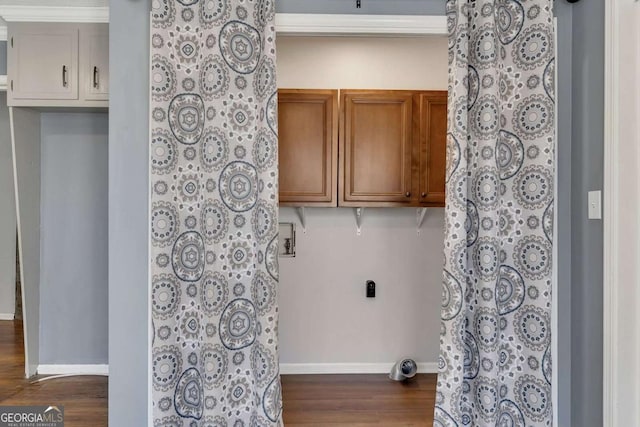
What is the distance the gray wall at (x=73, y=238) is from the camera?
2975 mm

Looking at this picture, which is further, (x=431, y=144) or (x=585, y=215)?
(x=431, y=144)

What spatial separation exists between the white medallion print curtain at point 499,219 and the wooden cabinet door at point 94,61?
2.28m

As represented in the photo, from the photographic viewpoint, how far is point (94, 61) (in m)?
2.69

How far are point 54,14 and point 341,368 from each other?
10.6ft

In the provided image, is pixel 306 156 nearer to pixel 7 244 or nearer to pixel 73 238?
pixel 73 238

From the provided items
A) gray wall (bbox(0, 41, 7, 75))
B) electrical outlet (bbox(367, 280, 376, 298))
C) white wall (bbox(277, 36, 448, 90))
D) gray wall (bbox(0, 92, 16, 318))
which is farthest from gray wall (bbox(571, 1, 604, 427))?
gray wall (bbox(0, 92, 16, 318))

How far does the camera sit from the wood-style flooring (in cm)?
235

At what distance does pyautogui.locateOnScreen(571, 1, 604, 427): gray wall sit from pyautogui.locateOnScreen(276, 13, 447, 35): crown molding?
0.67m

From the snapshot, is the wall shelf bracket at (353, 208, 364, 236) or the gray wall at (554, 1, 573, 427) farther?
the wall shelf bracket at (353, 208, 364, 236)

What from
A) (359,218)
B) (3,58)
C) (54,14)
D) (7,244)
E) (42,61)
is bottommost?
(7,244)

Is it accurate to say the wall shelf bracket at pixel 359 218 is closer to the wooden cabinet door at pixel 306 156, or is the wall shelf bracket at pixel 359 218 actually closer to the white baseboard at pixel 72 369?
the wooden cabinet door at pixel 306 156

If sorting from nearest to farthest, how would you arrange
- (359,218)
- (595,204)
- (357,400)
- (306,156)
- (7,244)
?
(595,204) → (357,400) → (306,156) → (359,218) → (7,244)

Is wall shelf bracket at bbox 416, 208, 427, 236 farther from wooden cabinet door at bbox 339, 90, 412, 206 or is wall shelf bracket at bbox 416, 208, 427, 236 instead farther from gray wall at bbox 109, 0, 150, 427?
gray wall at bbox 109, 0, 150, 427

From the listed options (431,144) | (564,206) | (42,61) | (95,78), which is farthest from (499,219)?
(42,61)
